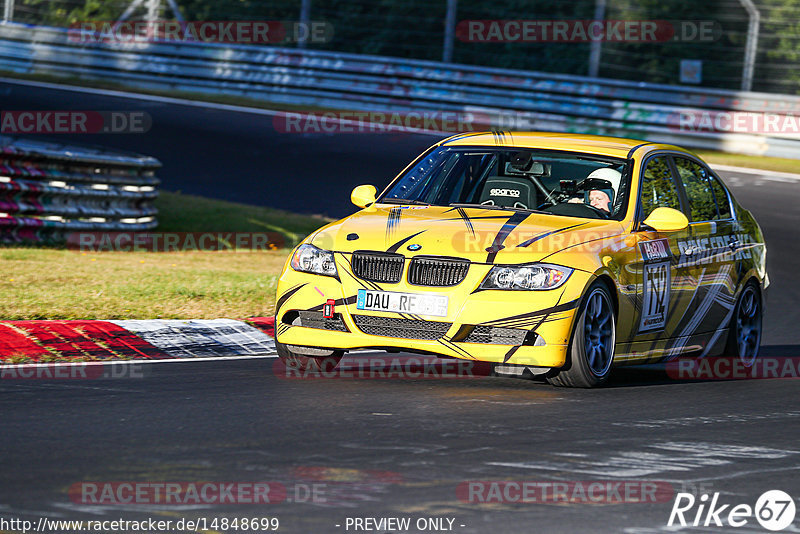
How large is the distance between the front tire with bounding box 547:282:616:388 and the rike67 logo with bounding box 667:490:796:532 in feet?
7.56

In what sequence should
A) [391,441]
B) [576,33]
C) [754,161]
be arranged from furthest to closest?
[576,33] → [754,161] → [391,441]

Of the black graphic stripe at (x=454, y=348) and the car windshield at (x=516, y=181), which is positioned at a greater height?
the car windshield at (x=516, y=181)

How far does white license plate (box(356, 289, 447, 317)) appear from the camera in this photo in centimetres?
772

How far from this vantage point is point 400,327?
780 centimetres

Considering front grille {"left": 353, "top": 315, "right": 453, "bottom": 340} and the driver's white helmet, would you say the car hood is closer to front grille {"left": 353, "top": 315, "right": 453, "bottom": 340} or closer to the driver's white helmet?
front grille {"left": 353, "top": 315, "right": 453, "bottom": 340}

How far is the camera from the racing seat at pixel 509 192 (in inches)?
353

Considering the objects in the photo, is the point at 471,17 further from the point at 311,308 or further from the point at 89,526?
the point at 89,526

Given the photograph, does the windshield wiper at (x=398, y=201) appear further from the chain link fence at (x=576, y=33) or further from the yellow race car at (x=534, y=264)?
the chain link fence at (x=576, y=33)

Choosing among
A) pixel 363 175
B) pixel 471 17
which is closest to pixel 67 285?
pixel 363 175

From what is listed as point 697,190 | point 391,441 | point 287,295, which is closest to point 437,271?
point 287,295

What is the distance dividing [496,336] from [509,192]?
63.4 inches

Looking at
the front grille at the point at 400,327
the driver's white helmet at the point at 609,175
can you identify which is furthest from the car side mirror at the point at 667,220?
the front grille at the point at 400,327

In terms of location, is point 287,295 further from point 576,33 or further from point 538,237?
point 576,33

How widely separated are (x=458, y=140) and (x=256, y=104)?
742 inches
